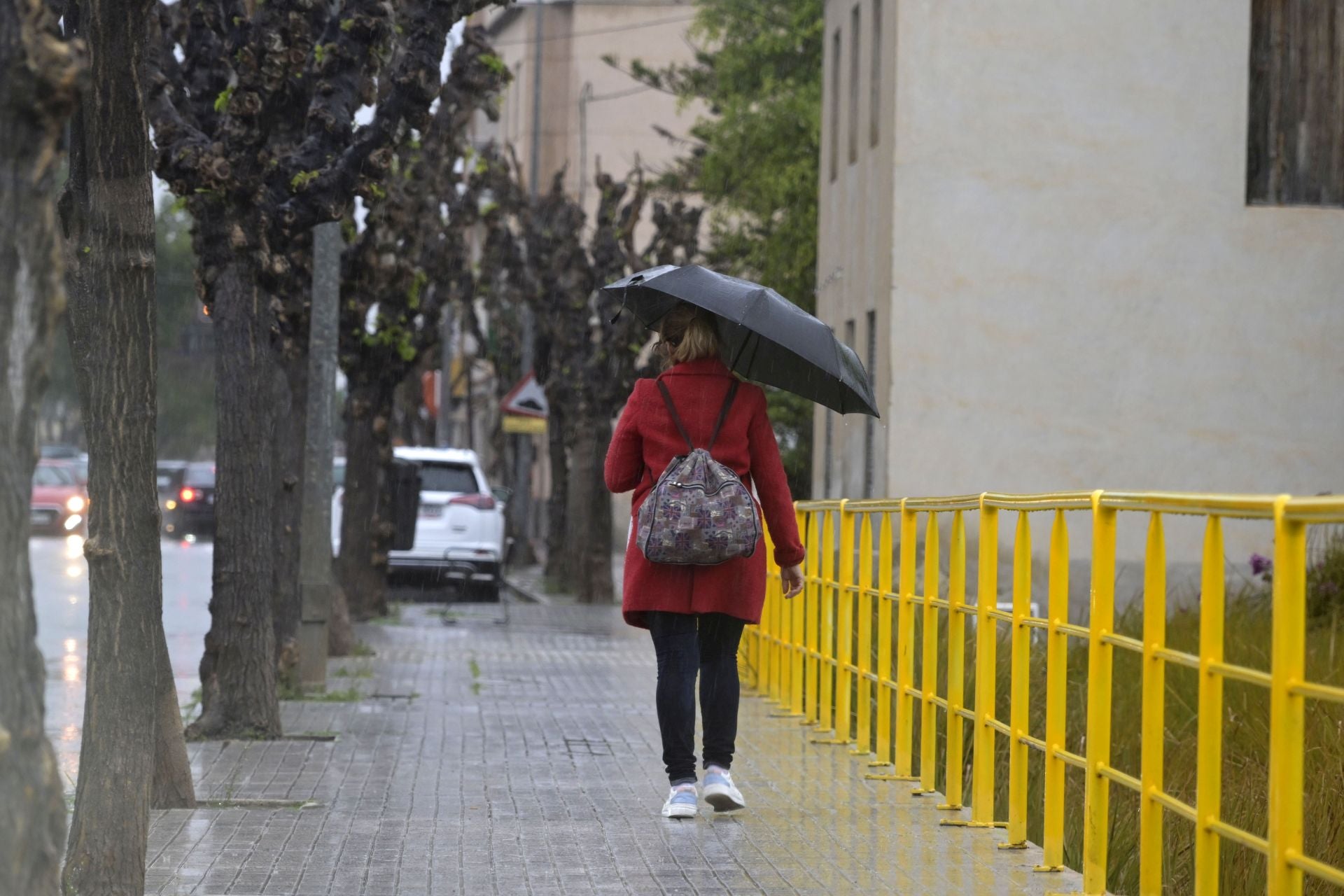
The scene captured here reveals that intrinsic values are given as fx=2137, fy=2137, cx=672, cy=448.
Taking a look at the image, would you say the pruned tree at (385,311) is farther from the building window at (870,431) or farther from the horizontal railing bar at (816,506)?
the horizontal railing bar at (816,506)

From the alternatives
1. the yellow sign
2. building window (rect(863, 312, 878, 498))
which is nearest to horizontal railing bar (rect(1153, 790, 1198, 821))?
building window (rect(863, 312, 878, 498))

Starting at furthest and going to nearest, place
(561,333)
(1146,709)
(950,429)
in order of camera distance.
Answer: (561,333)
(950,429)
(1146,709)

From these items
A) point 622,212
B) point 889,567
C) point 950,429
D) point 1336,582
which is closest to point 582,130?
point 622,212

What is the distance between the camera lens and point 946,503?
8.23 meters

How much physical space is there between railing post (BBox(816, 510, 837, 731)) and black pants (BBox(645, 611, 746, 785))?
9.29ft

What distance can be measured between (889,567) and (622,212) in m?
18.9

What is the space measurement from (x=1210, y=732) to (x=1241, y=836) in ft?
1.23

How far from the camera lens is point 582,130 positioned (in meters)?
53.9

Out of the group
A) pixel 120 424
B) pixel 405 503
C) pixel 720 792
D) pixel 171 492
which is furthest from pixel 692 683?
pixel 171 492

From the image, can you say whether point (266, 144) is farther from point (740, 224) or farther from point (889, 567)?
point (740, 224)

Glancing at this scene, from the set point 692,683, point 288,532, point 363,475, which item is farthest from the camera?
point 363,475

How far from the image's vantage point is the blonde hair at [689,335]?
7887 millimetres

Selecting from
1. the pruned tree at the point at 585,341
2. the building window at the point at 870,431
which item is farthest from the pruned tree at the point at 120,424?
the pruned tree at the point at 585,341

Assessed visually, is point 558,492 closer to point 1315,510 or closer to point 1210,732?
point 1210,732
